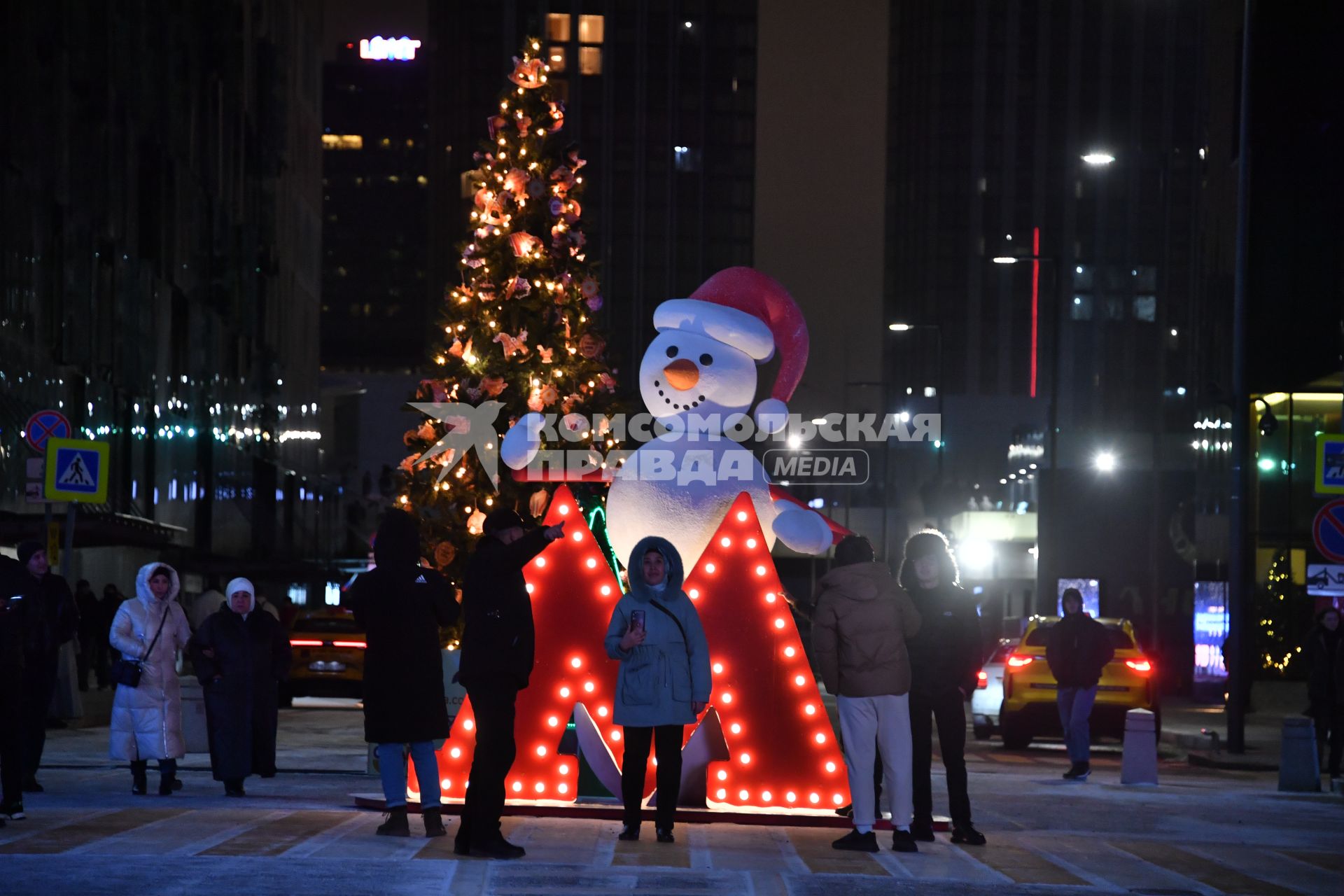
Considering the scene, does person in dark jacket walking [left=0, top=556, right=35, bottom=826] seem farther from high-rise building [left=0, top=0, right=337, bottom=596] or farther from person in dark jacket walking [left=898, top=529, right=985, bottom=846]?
high-rise building [left=0, top=0, right=337, bottom=596]

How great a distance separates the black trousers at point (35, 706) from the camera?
44.9 ft

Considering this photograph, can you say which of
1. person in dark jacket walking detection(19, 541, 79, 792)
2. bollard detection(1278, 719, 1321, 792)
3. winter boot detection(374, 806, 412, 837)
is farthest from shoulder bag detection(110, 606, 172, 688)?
bollard detection(1278, 719, 1321, 792)

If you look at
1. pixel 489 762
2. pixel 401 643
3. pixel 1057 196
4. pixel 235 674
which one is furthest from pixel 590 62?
pixel 489 762

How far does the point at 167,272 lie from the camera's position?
45.8 m

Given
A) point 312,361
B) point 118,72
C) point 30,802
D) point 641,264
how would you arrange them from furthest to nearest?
point 641,264
point 312,361
point 118,72
point 30,802

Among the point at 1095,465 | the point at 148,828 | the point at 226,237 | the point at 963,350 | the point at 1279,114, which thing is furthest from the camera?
the point at 963,350

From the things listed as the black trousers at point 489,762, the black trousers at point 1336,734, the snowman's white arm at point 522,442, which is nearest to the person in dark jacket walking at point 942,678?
the black trousers at point 489,762

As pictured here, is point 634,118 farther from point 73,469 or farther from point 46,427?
point 73,469

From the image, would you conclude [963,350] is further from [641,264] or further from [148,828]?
[148,828]

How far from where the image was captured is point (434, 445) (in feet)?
58.7

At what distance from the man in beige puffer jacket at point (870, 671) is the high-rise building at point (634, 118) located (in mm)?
111445

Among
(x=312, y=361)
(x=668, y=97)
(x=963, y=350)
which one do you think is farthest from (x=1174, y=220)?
(x=312, y=361)

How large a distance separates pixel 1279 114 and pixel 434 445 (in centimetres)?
2254

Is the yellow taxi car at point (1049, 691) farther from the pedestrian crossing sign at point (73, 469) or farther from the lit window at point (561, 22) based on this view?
the lit window at point (561, 22)
